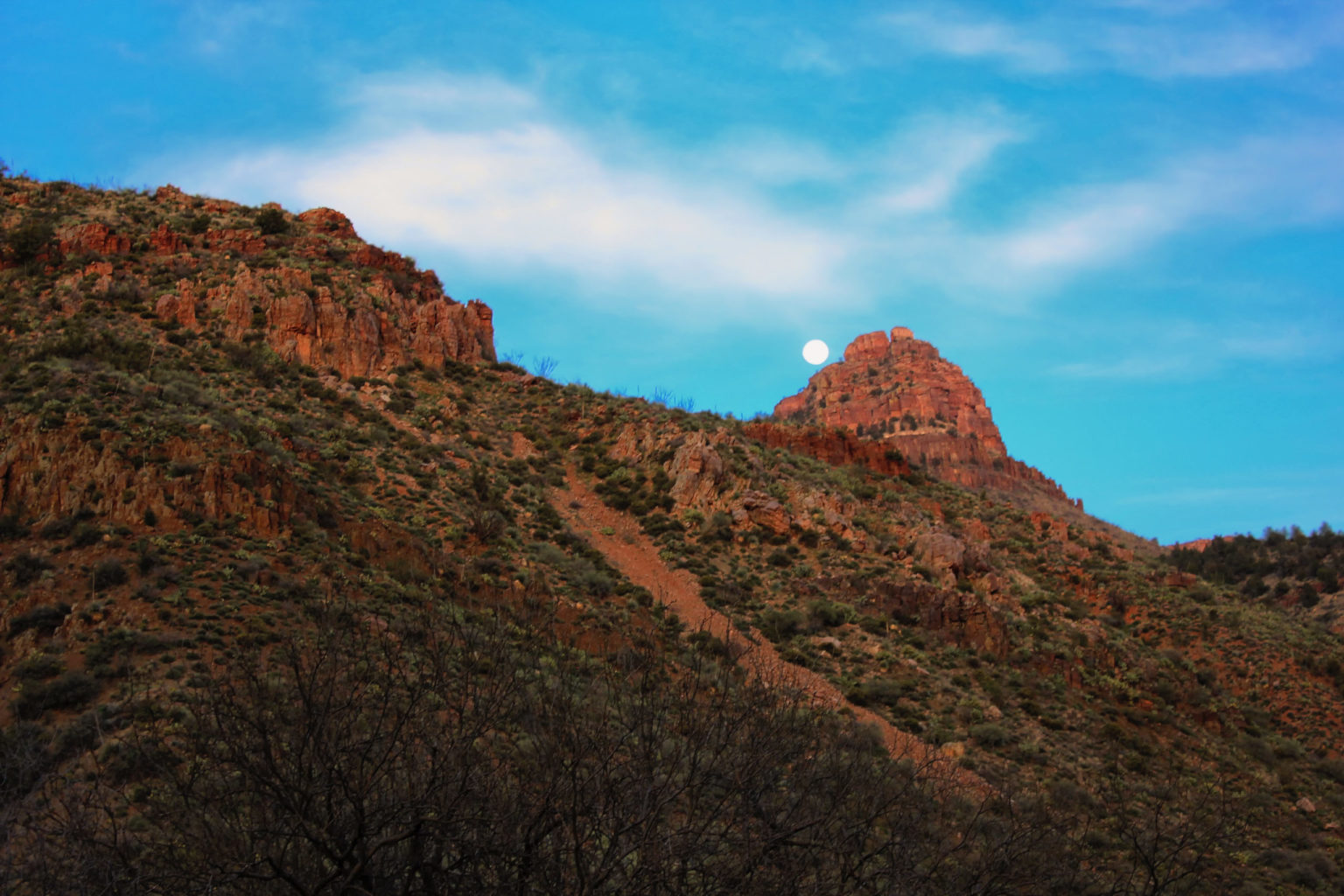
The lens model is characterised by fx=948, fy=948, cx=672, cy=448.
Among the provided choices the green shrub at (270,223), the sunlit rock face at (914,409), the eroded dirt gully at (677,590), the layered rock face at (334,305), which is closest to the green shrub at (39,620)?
the eroded dirt gully at (677,590)

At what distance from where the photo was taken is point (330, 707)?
9305mm

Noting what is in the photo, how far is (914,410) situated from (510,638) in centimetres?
9144

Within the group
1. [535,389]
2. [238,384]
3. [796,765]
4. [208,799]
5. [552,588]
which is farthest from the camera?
[535,389]

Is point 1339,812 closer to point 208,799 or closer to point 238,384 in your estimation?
point 208,799

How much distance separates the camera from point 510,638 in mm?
16234

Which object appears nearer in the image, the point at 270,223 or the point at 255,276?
the point at 255,276

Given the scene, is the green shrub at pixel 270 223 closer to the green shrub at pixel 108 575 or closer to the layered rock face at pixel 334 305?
the layered rock face at pixel 334 305

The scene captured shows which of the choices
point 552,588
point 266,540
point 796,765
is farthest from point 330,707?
point 552,588

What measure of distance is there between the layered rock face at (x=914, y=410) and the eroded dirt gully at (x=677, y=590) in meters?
50.2

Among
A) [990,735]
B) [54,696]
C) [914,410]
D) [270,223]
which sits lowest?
[54,696]

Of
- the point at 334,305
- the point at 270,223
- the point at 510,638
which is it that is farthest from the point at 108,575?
the point at 270,223

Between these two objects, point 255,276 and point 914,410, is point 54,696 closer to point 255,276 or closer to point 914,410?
point 255,276

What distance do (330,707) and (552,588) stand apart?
19.0 meters

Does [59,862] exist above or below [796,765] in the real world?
below
